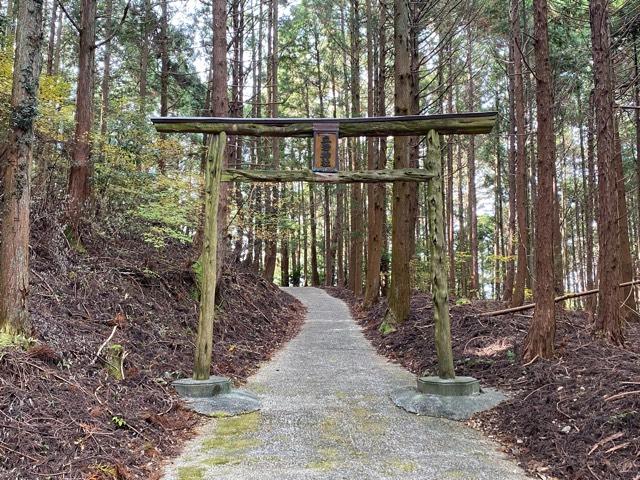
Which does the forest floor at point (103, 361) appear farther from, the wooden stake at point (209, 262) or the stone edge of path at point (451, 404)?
the stone edge of path at point (451, 404)

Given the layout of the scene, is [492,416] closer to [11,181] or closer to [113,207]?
[11,181]

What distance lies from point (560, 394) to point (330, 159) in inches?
153

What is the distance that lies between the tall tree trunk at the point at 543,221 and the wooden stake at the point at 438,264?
45.0 inches

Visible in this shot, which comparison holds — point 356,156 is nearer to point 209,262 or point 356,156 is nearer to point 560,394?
point 209,262

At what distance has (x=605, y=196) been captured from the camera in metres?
6.45

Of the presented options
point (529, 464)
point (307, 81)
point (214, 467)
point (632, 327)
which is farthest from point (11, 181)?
point (307, 81)

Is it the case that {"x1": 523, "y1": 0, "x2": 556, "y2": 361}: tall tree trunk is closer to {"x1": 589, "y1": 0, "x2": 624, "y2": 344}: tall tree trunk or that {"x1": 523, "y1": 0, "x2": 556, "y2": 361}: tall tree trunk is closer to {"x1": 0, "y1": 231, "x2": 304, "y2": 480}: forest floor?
{"x1": 589, "y1": 0, "x2": 624, "y2": 344}: tall tree trunk

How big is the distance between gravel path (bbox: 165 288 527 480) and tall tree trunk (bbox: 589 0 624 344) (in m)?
2.94

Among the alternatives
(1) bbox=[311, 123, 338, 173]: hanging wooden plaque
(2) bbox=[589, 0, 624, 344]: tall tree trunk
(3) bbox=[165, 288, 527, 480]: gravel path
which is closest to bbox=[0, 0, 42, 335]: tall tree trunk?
(3) bbox=[165, 288, 527, 480]: gravel path

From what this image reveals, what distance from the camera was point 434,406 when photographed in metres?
5.37

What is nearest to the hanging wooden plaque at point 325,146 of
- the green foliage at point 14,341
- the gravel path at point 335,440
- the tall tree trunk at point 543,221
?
the tall tree trunk at point 543,221

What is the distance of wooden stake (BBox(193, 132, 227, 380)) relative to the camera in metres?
5.82

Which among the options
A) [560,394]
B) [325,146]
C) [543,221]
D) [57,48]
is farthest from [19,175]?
[57,48]

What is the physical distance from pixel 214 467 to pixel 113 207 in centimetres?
739
